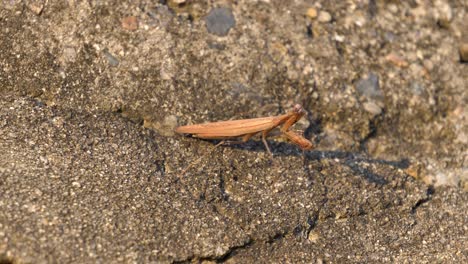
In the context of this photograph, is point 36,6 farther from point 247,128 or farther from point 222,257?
point 222,257

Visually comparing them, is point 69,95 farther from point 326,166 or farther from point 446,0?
point 446,0

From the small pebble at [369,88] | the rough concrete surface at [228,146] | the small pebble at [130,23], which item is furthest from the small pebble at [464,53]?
the small pebble at [130,23]

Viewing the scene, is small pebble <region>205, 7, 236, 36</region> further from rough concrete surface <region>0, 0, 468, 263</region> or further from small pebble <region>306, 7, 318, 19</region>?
small pebble <region>306, 7, 318, 19</region>

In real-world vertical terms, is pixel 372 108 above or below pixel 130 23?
below

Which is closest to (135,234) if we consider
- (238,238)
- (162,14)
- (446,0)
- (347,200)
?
(238,238)

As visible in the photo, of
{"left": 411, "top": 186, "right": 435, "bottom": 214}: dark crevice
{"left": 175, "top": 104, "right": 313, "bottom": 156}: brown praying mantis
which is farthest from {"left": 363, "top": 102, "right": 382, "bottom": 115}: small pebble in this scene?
{"left": 175, "top": 104, "right": 313, "bottom": 156}: brown praying mantis

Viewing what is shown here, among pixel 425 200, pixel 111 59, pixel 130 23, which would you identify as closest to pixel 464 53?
pixel 425 200
